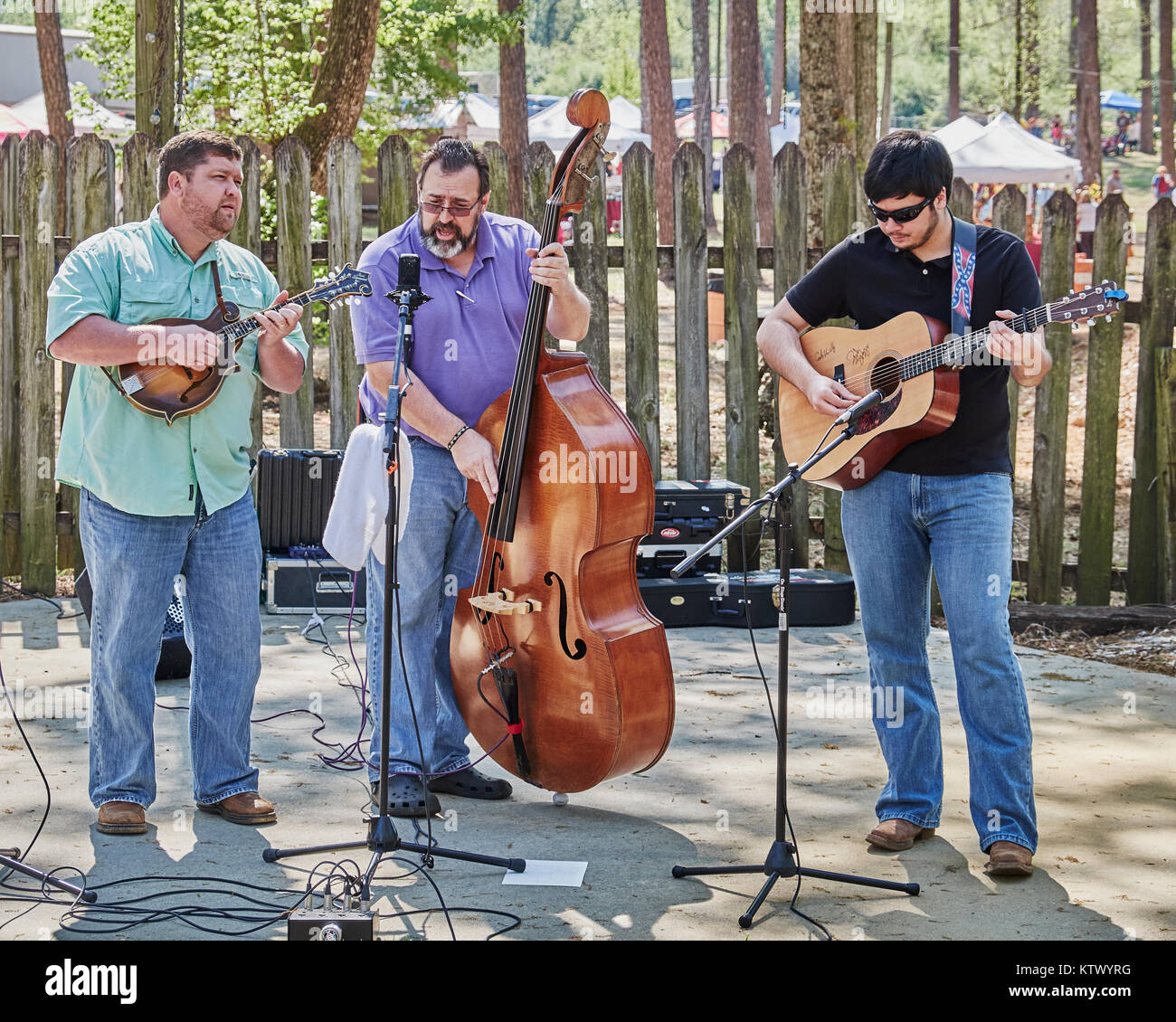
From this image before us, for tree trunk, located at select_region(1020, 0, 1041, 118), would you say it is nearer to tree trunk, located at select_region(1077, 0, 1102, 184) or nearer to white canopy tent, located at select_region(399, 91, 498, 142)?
tree trunk, located at select_region(1077, 0, 1102, 184)

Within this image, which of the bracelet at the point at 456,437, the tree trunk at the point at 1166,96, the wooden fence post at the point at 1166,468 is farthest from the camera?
the tree trunk at the point at 1166,96

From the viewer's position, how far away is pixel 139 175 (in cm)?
720

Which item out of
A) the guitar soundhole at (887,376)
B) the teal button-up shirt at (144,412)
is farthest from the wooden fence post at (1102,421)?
the teal button-up shirt at (144,412)

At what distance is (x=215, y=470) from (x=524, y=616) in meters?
1.08

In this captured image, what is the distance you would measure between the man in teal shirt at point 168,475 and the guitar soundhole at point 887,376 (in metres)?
1.78

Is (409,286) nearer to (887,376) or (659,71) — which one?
(887,376)

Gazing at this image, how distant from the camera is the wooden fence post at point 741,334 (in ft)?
23.6

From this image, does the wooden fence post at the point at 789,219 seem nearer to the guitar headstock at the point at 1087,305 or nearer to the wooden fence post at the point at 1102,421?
the wooden fence post at the point at 1102,421

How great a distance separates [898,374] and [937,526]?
467 mm

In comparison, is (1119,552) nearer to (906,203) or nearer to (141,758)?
(906,203)

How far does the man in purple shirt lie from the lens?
14.4ft

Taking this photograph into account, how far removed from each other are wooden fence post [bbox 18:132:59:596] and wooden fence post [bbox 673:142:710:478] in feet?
10.7

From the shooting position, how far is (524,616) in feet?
14.1

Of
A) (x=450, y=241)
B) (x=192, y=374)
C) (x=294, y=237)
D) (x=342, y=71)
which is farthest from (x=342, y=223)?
(x=342, y=71)
